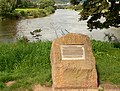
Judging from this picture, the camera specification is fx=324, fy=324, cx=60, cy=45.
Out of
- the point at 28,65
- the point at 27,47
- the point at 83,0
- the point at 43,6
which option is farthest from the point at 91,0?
Answer: the point at 43,6

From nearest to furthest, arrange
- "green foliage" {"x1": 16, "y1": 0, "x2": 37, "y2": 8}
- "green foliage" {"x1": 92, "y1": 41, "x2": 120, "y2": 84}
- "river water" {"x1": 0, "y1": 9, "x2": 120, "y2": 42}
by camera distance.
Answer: "green foliage" {"x1": 92, "y1": 41, "x2": 120, "y2": 84} → "river water" {"x1": 0, "y1": 9, "x2": 120, "y2": 42} → "green foliage" {"x1": 16, "y1": 0, "x2": 37, "y2": 8}

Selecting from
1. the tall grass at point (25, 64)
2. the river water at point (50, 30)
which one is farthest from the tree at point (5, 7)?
the tall grass at point (25, 64)

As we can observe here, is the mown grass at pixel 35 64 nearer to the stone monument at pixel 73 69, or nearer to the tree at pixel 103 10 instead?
the stone monument at pixel 73 69

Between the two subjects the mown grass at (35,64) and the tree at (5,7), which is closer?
the mown grass at (35,64)

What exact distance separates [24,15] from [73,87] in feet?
175

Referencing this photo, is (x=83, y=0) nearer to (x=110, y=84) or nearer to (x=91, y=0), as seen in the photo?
(x=91, y=0)

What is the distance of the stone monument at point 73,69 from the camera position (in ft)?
24.8

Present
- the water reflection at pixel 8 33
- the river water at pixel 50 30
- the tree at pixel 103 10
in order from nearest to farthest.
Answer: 1. the tree at pixel 103 10
2. the water reflection at pixel 8 33
3. the river water at pixel 50 30

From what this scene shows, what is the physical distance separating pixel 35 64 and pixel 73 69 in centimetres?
314

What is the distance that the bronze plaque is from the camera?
7.87m

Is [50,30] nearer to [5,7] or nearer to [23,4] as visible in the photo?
[5,7]

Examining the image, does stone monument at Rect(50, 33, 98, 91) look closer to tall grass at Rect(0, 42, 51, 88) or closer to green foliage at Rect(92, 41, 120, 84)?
tall grass at Rect(0, 42, 51, 88)

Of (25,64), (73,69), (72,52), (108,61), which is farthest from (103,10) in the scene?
(73,69)

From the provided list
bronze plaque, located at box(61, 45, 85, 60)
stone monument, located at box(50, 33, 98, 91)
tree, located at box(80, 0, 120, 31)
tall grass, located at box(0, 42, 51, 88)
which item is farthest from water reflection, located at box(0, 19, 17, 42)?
stone monument, located at box(50, 33, 98, 91)
